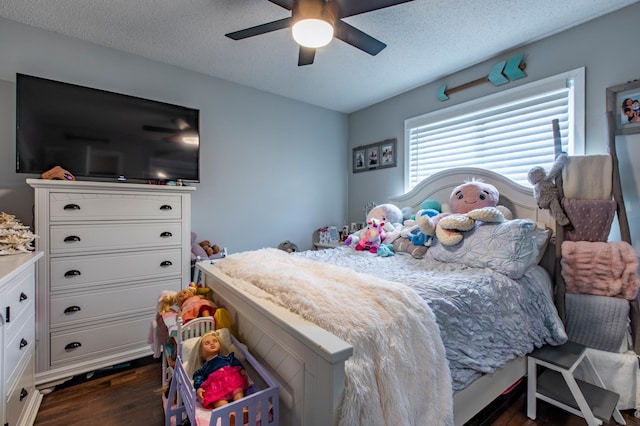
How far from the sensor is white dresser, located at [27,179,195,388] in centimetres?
187

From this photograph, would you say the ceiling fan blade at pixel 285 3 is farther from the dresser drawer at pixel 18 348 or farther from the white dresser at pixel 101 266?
the dresser drawer at pixel 18 348

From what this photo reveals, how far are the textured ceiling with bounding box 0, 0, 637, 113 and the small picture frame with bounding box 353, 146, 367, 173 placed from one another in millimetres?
973

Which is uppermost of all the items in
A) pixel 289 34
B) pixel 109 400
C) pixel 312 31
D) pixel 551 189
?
pixel 289 34

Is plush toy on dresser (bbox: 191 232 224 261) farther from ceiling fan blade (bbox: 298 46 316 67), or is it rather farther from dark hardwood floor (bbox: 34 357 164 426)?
ceiling fan blade (bbox: 298 46 316 67)

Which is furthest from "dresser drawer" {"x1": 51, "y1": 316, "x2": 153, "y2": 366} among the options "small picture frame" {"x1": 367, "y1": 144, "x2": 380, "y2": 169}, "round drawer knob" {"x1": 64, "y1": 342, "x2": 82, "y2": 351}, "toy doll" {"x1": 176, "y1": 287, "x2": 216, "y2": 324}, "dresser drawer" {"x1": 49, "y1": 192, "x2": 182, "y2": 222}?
"small picture frame" {"x1": 367, "y1": 144, "x2": 380, "y2": 169}

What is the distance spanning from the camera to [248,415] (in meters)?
0.89

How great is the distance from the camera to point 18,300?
1.39 metres

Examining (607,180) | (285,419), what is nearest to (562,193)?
(607,180)

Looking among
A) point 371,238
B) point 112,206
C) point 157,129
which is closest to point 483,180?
point 371,238

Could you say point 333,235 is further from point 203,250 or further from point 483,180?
point 483,180

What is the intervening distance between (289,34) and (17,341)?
2.45 metres

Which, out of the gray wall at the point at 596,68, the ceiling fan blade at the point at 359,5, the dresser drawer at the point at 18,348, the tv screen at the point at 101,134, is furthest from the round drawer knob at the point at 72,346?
the gray wall at the point at 596,68

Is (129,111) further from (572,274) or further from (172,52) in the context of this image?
(572,274)

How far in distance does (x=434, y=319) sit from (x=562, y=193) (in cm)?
151
